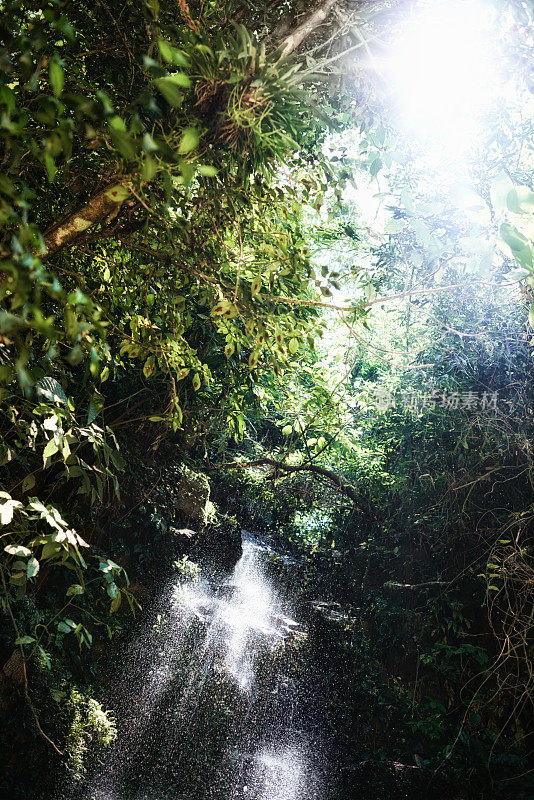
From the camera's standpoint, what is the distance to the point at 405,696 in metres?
4.58

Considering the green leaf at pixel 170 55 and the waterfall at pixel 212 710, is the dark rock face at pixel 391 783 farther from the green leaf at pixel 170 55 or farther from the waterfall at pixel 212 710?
the green leaf at pixel 170 55

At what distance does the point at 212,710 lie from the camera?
193 inches

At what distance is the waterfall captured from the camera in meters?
4.19

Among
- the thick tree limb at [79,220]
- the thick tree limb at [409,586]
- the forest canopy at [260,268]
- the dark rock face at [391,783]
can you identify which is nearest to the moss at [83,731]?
the forest canopy at [260,268]

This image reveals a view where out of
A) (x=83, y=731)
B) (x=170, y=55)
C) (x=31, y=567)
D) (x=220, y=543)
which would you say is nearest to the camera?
(x=170, y=55)

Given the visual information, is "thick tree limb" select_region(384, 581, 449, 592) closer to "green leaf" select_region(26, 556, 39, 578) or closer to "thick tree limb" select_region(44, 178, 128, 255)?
"green leaf" select_region(26, 556, 39, 578)

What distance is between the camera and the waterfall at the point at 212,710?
4188 millimetres

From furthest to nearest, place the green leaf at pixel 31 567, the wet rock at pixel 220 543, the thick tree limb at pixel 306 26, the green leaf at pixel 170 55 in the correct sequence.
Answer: the wet rock at pixel 220 543, the thick tree limb at pixel 306 26, the green leaf at pixel 31 567, the green leaf at pixel 170 55

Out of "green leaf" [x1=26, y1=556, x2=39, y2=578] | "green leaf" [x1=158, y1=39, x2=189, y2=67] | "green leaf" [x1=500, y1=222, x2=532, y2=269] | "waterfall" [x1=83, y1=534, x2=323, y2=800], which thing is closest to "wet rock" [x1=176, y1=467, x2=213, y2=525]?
"waterfall" [x1=83, y1=534, x2=323, y2=800]

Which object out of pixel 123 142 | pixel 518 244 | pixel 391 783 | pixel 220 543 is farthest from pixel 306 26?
pixel 220 543

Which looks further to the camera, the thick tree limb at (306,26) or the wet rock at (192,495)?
the wet rock at (192,495)

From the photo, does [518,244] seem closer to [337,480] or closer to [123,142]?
[123,142]

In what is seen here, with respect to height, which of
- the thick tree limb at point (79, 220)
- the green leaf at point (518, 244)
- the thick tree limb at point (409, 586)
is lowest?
the thick tree limb at point (409, 586)

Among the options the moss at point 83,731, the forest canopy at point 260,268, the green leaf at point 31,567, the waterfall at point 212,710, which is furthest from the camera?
the waterfall at point 212,710
